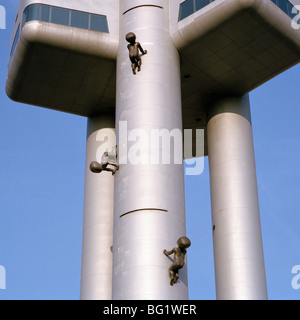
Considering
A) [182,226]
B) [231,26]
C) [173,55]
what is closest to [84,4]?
[173,55]

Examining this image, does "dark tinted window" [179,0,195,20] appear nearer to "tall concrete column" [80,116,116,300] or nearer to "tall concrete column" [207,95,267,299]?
"tall concrete column" [207,95,267,299]

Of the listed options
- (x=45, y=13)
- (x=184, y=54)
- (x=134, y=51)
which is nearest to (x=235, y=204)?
(x=184, y=54)

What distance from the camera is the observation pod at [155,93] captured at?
102 feet

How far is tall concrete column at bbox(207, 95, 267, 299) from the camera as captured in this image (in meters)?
36.2

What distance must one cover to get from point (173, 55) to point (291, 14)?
7010 millimetres

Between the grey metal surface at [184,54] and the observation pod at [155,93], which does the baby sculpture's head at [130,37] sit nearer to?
the observation pod at [155,93]

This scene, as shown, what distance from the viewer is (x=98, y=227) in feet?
127

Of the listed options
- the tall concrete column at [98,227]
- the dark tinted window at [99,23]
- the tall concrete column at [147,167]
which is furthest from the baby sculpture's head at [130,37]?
the tall concrete column at [98,227]

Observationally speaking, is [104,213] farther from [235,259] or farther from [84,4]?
[84,4]

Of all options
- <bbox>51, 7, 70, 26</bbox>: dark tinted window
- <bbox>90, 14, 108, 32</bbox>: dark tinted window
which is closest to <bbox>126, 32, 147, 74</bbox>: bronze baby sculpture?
<bbox>90, 14, 108, 32</bbox>: dark tinted window

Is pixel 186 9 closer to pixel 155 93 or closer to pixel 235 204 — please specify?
pixel 155 93

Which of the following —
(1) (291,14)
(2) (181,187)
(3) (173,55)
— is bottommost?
(2) (181,187)

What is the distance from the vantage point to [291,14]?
36.7m

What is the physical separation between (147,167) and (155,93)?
13.6ft
